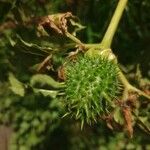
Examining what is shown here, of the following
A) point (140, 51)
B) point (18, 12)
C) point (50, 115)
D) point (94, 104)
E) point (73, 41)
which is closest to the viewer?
point (94, 104)

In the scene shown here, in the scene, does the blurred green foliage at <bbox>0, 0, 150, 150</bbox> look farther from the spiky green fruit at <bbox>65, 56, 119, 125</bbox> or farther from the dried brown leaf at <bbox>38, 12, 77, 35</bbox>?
the spiky green fruit at <bbox>65, 56, 119, 125</bbox>

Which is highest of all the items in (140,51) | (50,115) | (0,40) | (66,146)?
(0,40)

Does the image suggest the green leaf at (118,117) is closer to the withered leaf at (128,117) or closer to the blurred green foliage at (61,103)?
the withered leaf at (128,117)

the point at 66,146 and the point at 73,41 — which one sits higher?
the point at 73,41

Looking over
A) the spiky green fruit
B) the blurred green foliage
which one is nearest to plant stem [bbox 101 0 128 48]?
the spiky green fruit

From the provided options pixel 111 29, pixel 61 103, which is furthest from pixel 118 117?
pixel 61 103

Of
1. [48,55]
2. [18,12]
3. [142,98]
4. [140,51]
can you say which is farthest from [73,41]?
[140,51]

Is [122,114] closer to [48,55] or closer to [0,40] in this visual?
Answer: [48,55]

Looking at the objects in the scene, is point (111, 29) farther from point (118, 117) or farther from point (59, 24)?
point (118, 117)
